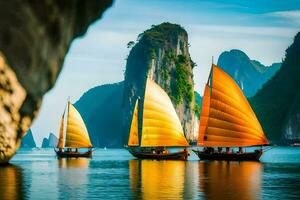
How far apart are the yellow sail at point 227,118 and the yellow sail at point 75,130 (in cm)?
2279

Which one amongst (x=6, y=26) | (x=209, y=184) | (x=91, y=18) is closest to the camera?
(x=6, y=26)

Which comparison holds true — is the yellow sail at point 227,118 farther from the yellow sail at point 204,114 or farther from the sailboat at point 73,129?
the sailboat at point 73,129

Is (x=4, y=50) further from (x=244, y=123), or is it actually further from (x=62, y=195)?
(x=244, y=123)

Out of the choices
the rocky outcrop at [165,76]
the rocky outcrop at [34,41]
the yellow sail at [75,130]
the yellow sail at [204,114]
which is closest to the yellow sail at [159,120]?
the yellow sail at [204,114]

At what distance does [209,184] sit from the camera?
3606 cm

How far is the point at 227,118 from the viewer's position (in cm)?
6919

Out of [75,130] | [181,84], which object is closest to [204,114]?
[75,130]

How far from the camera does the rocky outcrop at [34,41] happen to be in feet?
7.69

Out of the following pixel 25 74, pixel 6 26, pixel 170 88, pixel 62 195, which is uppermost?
pixel 170 88

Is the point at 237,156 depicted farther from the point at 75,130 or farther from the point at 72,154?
the point at 72,154

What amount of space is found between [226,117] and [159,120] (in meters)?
8.99

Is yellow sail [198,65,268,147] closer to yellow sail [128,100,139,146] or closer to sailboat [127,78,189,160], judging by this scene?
sailboat [127,78,189,160]

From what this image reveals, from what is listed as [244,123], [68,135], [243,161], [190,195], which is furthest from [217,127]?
[190,195]

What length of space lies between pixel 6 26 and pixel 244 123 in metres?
68.4
